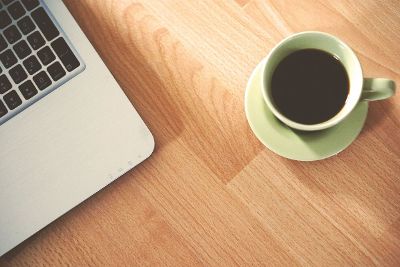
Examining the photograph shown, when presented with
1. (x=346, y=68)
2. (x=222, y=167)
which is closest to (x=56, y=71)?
(x=222, y=167)

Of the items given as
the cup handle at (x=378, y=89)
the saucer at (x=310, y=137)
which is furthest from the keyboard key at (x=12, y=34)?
the cup handle at (x=378, y=89)

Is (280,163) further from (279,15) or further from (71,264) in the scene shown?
(71,264)

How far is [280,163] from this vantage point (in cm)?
55

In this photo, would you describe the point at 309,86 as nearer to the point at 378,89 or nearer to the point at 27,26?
the point at 378,89

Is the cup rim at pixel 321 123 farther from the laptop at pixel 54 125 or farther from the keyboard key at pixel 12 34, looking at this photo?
the keyboard key at pixel 12 34

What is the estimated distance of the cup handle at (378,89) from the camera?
17.8 inches

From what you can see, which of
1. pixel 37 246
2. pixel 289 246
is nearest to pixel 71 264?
pixel 37 246

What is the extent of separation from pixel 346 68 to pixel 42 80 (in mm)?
367

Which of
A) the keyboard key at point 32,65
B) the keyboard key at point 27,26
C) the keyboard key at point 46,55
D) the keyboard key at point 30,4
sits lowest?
the keyboard key at point 32,65

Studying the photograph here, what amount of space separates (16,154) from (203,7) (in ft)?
1.01

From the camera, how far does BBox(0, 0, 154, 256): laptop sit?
21.0 inches

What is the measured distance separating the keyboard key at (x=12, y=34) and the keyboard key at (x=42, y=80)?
0.05m

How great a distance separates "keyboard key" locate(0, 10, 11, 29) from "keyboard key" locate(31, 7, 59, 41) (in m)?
0.03

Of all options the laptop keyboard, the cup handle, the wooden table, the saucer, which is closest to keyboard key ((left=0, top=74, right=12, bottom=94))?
the laptop keyboard
